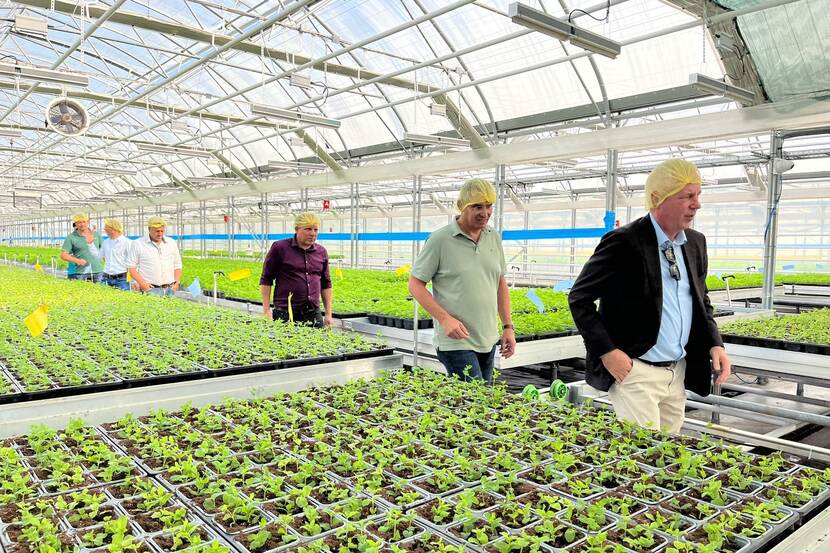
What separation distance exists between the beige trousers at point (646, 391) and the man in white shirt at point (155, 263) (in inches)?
203

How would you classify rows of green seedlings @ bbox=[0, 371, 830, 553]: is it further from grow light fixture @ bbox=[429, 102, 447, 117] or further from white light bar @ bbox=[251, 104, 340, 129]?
grow light fixture @ bbox=[429, 102, 447, 117]

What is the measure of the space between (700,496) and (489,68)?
1111 cm

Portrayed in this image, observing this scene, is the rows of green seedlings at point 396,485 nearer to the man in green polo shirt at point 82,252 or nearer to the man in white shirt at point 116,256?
the man in white shirt at point 116,256

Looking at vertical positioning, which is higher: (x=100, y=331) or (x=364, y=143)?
(x=364, y=143)

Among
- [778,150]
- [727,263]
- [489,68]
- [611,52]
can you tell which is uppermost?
[489,68]

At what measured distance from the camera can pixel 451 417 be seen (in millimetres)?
2312

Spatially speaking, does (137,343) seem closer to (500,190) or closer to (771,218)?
(771,218)

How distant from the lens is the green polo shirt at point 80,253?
804 cm

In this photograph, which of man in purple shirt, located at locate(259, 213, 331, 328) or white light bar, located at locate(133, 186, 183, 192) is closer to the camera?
man in purple shirt, located at locate(259, 213, 331, 328)

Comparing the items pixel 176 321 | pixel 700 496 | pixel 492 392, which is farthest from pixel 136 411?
pixel 700 496

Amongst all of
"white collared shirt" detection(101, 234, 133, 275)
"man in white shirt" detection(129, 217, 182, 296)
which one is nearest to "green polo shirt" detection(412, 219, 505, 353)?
"man in white shirt" detection(129, 217, 182, 296)

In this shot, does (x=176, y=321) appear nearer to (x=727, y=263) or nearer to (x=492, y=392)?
(x=492, y=392)

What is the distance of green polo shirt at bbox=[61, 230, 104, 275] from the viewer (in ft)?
26.4

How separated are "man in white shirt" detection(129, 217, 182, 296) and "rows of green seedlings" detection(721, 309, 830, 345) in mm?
5504
